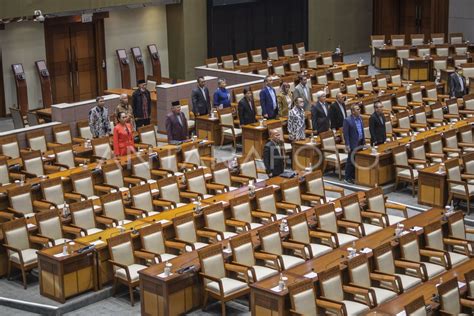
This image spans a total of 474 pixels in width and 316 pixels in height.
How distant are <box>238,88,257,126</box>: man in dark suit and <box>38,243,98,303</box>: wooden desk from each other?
278 inches

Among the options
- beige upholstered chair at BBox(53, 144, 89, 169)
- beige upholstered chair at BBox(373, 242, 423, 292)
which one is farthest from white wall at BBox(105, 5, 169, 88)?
beige upholstered chair at BBox(373, 242, 423, 292)

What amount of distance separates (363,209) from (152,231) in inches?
134

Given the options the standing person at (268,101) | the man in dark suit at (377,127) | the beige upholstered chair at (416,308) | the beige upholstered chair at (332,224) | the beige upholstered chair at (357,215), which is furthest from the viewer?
the standing person at (268,101)

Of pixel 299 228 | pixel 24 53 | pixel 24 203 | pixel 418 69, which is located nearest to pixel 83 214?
pixel 24 203

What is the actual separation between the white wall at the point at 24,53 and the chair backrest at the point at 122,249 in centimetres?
1155

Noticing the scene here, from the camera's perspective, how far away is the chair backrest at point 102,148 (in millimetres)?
17188

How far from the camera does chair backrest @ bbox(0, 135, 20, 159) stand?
1723 cm

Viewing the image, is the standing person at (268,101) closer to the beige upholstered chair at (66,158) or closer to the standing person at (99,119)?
the standing person at (99,119)

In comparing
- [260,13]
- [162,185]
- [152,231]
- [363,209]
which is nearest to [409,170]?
[363,209]

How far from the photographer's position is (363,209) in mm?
14594

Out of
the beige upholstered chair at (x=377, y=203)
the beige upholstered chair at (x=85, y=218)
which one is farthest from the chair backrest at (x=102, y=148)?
the beige upholstered chair at (x=377, y=203)

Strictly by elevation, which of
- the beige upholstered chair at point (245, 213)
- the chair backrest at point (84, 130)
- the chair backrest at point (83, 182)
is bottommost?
the beige upholstered chair at point (245, 213)

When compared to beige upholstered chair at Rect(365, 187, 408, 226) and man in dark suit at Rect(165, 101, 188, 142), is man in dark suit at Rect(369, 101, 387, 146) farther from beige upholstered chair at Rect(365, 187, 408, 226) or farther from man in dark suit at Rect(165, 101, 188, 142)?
man in dark suit at Rect(165, 101, 188, 142)

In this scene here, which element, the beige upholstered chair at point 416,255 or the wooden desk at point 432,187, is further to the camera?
the wooden desk at point 432,187
